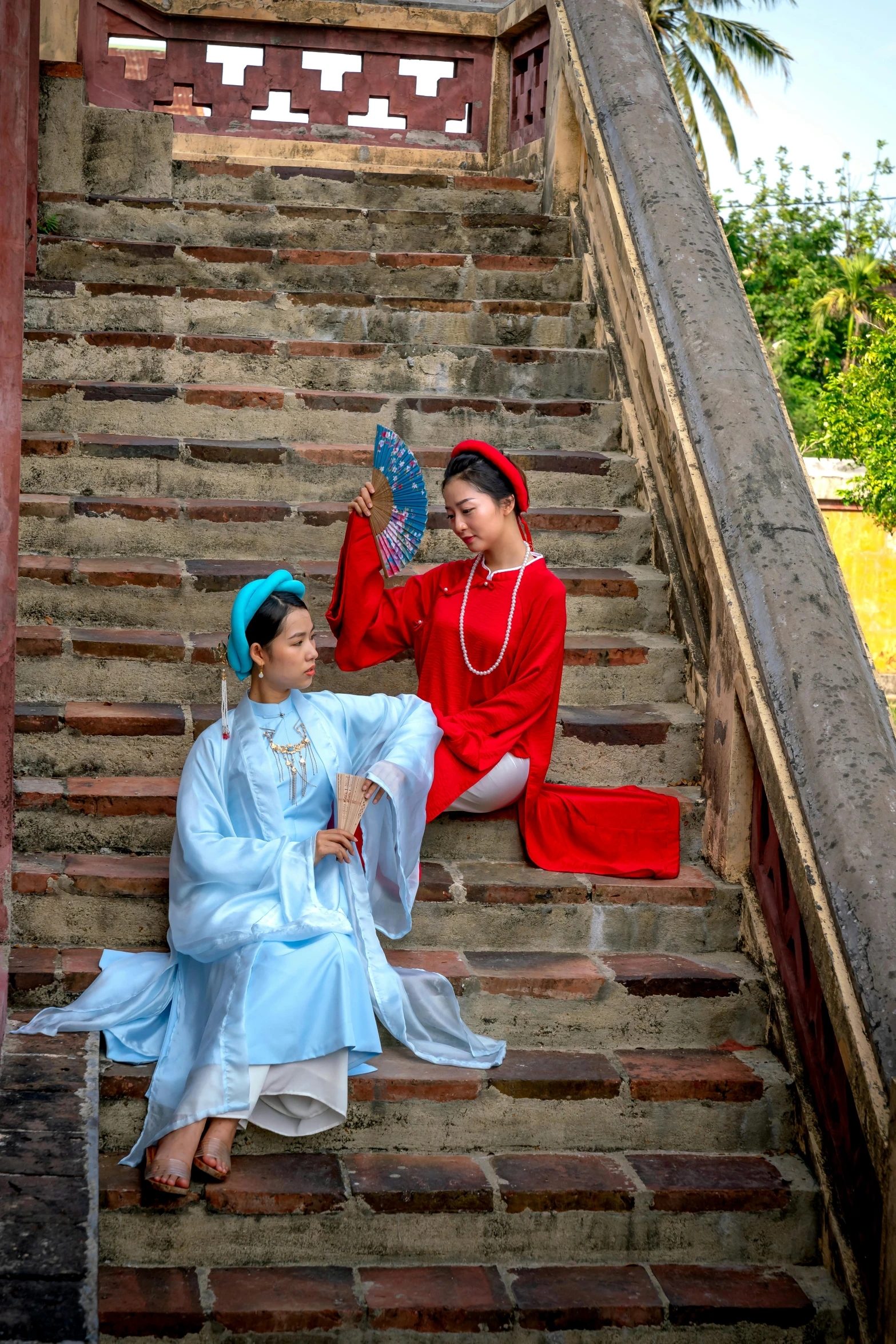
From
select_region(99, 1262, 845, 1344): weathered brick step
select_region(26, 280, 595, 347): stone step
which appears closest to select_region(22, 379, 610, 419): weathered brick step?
select_region(26, 280, 595, 347): stone step

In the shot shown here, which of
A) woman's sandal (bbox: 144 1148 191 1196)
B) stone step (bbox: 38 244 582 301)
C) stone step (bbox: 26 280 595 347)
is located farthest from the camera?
stone step (bbox: 38 244 582 301)

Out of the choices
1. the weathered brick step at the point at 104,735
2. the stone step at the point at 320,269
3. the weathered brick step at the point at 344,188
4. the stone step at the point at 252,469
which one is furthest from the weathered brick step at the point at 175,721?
the weathered brick step at the point at 344,188

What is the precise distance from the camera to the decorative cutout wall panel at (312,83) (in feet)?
26.1

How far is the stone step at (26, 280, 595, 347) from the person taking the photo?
5707mm

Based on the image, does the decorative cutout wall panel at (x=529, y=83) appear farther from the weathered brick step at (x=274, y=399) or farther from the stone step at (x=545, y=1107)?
the stone step at (x=545, y=1107)

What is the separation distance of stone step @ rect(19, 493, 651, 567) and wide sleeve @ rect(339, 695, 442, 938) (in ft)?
4.01

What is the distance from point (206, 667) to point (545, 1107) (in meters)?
1.81

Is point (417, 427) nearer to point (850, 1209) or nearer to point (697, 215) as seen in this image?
point (697, 215)

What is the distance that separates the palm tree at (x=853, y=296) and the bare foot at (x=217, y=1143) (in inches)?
884

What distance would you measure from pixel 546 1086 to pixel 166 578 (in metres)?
2.16

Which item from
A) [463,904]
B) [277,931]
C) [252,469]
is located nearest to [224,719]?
[277,931]

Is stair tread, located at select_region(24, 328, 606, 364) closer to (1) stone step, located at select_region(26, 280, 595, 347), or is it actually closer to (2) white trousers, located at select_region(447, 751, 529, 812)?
(1) stone step, located at select_region(26, 280, 595, 347)

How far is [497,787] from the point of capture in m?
4.15

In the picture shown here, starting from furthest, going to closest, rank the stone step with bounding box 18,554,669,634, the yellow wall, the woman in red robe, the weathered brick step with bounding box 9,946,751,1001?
the yellow wall
the stone step with bounding box 18,554,669,634
the woman in red robe
the weathered brick step with bounding box 9,946,751,1001
